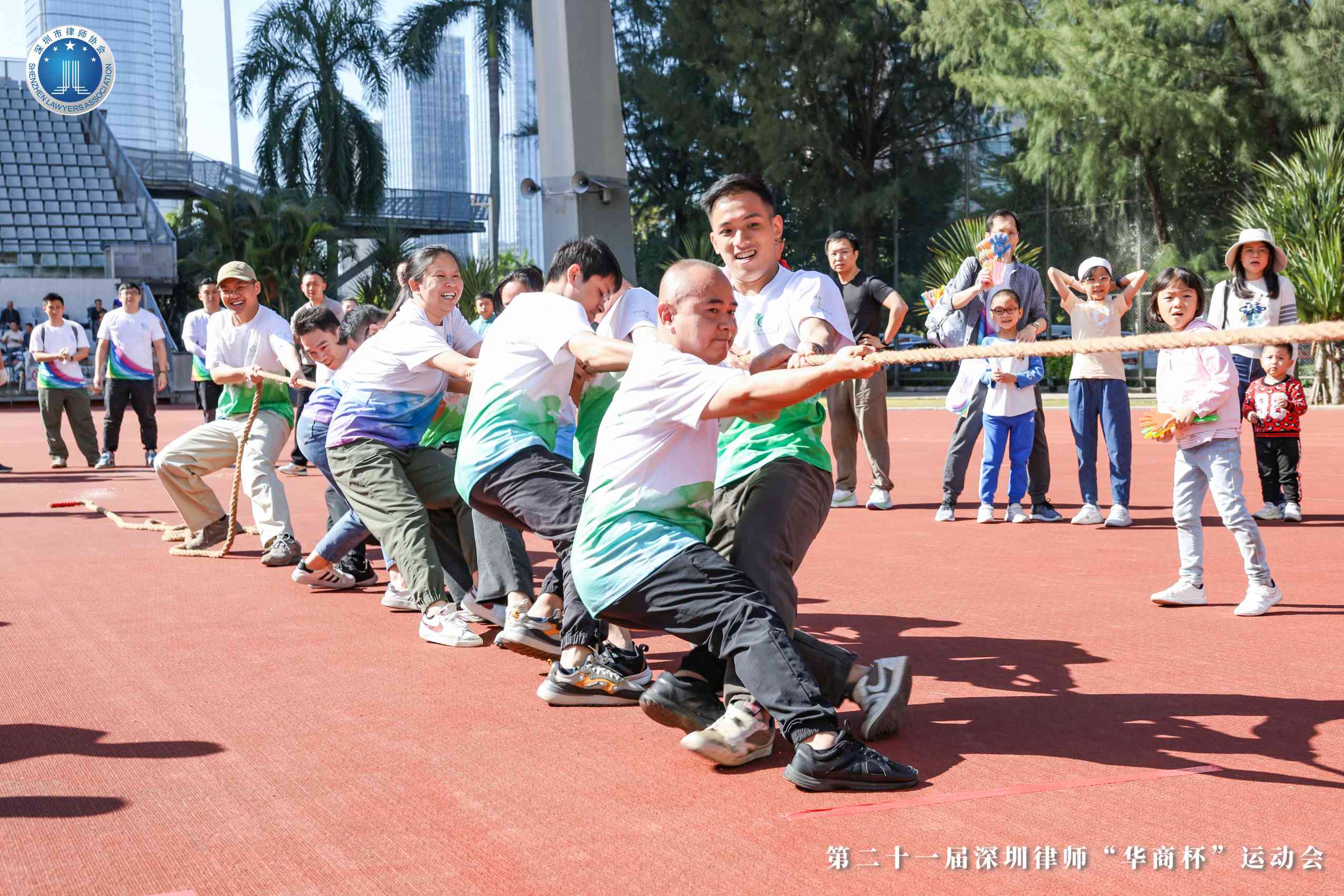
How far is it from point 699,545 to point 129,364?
11.6 m

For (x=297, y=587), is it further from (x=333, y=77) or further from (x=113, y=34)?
(x=113, y=34)

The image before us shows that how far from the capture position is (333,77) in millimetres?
43594

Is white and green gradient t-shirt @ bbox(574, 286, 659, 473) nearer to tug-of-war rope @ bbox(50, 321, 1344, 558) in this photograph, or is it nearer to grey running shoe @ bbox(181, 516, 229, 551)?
tug-of-war rope @ bbox(50, 321, 1344, 558)

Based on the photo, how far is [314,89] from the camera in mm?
43750

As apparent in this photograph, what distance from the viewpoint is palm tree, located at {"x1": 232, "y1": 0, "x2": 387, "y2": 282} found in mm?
43344

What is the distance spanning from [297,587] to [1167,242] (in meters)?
21.5

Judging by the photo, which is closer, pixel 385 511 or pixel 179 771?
pixel 179 771

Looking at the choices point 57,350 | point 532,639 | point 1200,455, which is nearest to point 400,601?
point 532,639

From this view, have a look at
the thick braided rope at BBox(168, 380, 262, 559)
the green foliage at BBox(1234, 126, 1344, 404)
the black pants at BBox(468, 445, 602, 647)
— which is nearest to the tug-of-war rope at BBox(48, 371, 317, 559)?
the thick braided rope at BBox(168, 380, 262, 559)

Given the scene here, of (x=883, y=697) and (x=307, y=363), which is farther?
(x=307, y=363)

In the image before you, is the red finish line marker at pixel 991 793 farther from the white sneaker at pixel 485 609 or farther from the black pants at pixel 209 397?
the black pants at pixel 209 397

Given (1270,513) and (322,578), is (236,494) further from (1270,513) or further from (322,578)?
(1270,513)

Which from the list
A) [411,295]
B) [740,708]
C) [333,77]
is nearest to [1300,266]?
[411,295]

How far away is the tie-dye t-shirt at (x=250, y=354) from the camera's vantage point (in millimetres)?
7746
